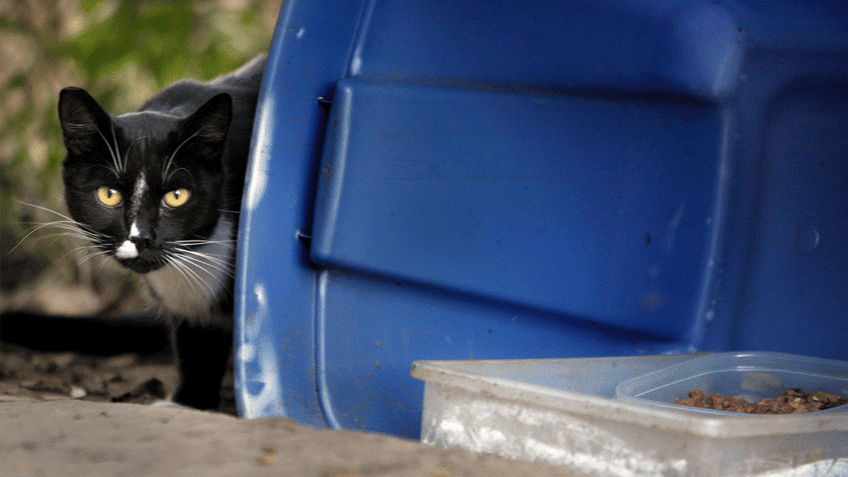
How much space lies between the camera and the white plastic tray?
0.77 m

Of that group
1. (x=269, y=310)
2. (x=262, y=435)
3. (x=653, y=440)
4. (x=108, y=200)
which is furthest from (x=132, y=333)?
(x=653, y=440)

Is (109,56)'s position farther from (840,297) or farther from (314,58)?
(840,297)

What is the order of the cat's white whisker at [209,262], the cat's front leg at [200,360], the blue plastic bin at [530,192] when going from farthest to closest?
1. the cat's front leg at [200,360]
2. the cat's white whisker at [209,262]
3. the blue plastic bin at [530,192]

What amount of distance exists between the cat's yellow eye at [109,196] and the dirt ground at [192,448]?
41 cm

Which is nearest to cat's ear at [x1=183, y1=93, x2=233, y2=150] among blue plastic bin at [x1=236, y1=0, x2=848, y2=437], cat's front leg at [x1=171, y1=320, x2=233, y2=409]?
blue plastic bin at [x1=236, y1=0, x2=848, y2=437]

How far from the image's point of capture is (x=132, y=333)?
2.32m

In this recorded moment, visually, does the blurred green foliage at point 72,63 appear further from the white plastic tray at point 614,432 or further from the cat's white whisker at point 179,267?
the white plastic tray at point 614,432

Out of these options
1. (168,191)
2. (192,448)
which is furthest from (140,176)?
(192,448)

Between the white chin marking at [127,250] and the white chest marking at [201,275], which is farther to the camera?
the white chest marking at [201,275]

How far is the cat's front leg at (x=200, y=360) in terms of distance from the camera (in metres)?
1.68

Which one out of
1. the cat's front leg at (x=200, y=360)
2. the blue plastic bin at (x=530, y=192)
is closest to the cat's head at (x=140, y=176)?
the blue plastic bin at (x=530, y=192)

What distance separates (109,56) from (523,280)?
1621 mm

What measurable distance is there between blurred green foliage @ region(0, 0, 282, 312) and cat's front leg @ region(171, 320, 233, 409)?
2.21 feet

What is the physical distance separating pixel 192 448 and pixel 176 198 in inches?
27.1
